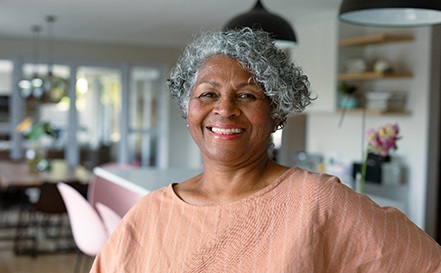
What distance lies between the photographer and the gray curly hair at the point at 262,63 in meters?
1.37

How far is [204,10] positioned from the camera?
624 centimetres

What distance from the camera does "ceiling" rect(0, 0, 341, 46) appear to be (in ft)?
19.2

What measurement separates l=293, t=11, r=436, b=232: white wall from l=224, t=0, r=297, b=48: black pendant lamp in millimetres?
1919

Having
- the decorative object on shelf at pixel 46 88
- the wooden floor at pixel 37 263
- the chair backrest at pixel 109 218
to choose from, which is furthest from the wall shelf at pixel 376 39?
the wooden floor at pixel 37 263

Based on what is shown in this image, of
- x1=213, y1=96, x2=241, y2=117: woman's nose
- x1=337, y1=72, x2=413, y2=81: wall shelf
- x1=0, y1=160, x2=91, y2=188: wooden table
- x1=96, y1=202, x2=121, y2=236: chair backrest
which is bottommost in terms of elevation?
x1=0, y1=160, x2=91, y2=188: wooden table

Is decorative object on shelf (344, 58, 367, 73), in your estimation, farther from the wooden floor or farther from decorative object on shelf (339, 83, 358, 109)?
the wooden floor

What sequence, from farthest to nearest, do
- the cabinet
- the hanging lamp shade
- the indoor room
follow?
the cabinet → the indoor room → the hanging lamp shade

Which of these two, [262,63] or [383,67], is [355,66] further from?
[262,63]

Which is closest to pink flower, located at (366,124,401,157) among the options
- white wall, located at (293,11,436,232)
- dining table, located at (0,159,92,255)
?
white wall, located at (293,11,436,232)

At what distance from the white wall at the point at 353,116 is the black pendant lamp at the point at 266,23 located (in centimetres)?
192

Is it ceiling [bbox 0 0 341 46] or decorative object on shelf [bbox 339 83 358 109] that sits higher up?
ceiling [bbox 0 0 341 46]

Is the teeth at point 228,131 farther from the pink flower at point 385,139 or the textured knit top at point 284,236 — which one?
the pink flower at point 385,139

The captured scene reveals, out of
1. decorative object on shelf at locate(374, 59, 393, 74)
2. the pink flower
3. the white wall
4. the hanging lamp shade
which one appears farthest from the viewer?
decorative object on shelf at locate(374, 59, 393, 74)

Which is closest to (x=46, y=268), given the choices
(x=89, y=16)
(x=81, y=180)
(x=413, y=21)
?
(x=81, y=180)
